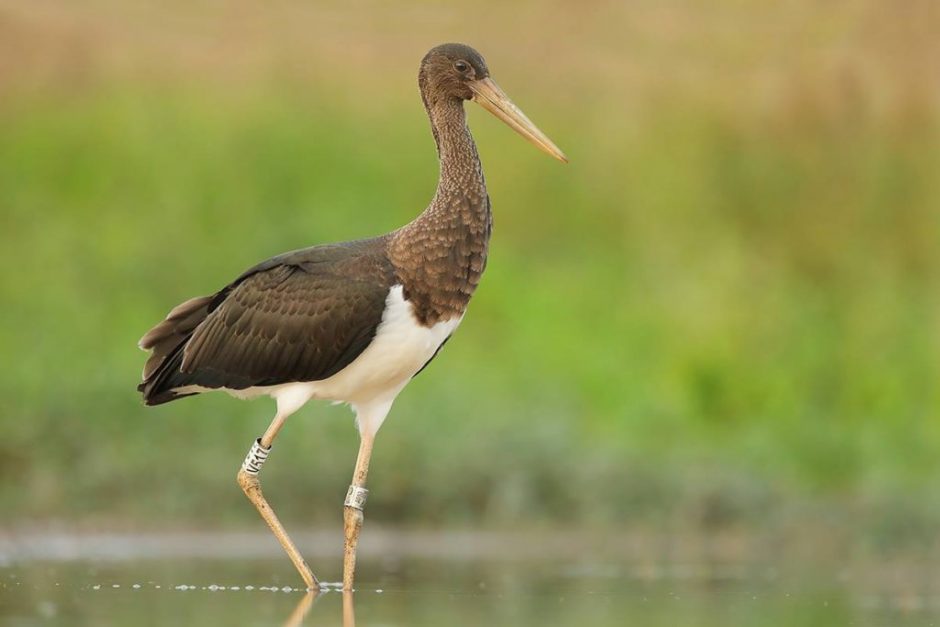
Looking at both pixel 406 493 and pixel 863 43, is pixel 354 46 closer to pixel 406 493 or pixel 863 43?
pixel 863 43

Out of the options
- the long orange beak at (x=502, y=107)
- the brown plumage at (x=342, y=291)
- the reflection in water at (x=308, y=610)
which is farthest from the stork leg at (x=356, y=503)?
the long orange beak at (x=502, y=107)

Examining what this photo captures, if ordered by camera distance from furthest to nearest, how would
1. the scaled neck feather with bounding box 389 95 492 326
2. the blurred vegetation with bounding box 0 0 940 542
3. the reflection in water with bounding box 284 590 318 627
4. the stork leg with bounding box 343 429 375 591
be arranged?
the blurred vegetation with bounding box 0 0 940 542
the stork leg with bounding box 343 429 375 591
the scaled neck feather with bounding box 389 95 492 326
the reflection in water with bounding box 284 590 318 627

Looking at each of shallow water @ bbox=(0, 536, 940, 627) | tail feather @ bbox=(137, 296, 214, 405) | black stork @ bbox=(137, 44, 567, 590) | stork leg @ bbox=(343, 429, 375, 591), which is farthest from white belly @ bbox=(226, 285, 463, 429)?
shallow water @ bbox=(0, 536, 940, 627)

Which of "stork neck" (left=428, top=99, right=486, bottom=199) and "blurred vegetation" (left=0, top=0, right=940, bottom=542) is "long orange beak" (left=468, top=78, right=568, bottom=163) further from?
"blurred vegetation" (left=0, top=0, right=940, bottom=542)

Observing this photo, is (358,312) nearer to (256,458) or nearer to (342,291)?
(342,291)

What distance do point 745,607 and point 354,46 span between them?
9635 millimetres

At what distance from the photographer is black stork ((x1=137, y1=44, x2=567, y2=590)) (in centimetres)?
859

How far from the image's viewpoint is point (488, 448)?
1194 centimetres

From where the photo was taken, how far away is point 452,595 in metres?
8.72

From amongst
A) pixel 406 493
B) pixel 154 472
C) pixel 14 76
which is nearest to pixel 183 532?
pixel 154 472

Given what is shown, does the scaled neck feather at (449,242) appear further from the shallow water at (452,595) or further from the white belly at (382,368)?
the shallow water at (452,595)

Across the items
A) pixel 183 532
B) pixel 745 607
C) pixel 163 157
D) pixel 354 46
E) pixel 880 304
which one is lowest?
pixel 745 607

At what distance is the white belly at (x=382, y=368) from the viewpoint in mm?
8578

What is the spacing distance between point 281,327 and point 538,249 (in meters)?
7.23
